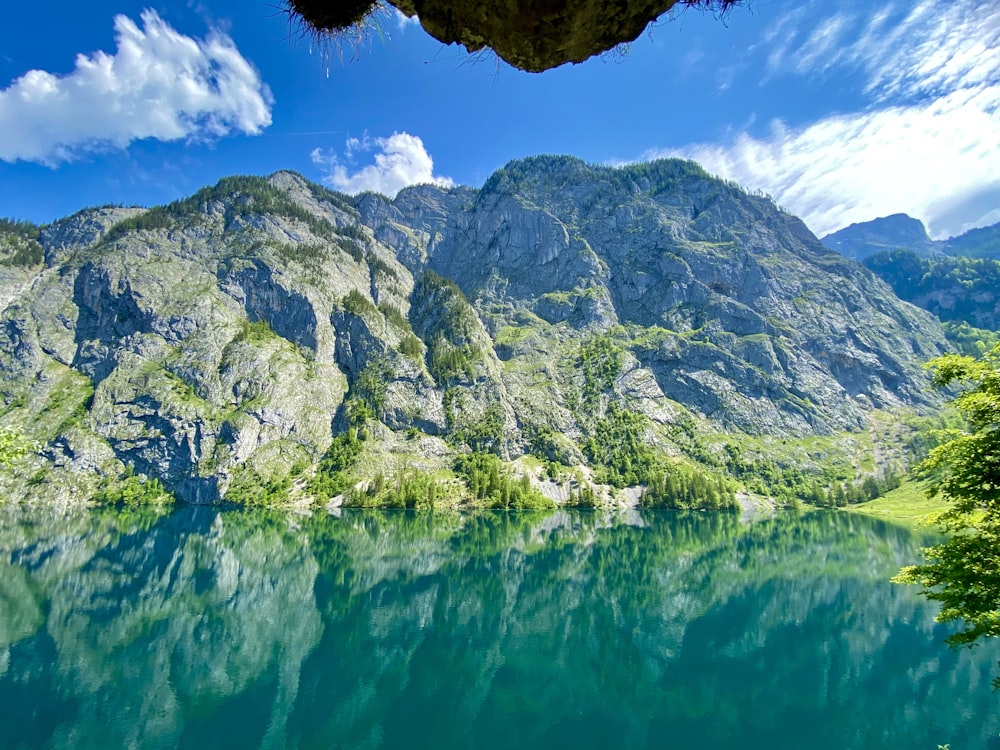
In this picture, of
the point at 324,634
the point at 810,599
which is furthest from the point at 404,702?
the point at 810,599

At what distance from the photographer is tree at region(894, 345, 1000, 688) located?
10.8 m

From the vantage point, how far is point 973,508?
37.2 ft

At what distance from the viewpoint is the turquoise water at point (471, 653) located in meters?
26.6

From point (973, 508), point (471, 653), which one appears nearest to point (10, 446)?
point (973, 508)

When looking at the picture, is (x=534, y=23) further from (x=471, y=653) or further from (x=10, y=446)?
(x=471, y=653)

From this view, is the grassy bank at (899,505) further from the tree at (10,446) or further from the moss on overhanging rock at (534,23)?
the tree at (10,446)

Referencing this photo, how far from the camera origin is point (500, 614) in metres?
48.1

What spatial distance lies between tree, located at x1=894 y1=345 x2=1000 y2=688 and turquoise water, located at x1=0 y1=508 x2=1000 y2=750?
1905 cm

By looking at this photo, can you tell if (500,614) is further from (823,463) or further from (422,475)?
(823,463)

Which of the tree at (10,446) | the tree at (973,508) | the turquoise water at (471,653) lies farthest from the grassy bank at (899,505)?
the tree at (10,446)

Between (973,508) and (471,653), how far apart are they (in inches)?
1369

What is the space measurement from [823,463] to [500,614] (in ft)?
595

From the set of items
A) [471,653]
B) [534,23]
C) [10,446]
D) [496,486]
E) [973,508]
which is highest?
[496,486]

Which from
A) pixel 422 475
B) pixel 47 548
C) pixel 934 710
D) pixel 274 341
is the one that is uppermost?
pixel 274 341
